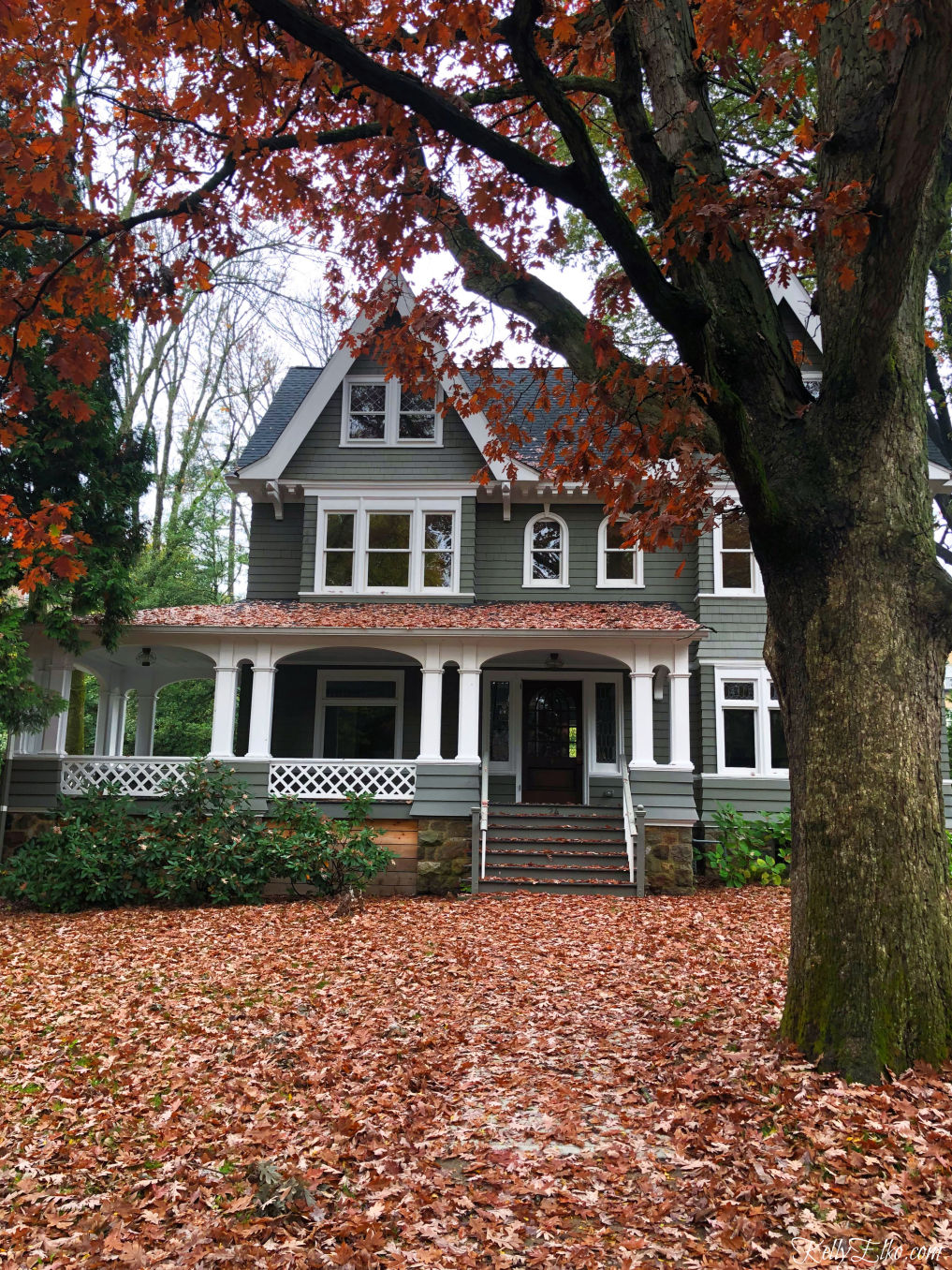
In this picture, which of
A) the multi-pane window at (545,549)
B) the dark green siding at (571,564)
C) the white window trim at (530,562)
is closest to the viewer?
the dark green siding at (571,564)

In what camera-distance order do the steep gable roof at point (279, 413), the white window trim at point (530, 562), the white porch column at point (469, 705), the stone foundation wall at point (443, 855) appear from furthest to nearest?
the steep gable roof at point (279, 413) → the white window trim at point (530, 562) → the white porch column at point (469, 705) → the stone foundation wall at point (443, 855)

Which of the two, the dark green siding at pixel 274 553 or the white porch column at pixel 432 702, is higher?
the dark green siding at pixel 274 553

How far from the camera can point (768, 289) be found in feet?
16.6

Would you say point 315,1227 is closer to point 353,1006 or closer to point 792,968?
point 792,968

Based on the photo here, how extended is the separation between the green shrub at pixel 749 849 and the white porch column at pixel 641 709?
6.80ft

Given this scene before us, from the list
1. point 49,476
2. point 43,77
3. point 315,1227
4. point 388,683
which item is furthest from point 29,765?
point 315,1227

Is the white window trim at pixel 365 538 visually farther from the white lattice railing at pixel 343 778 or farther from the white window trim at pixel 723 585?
the white window trim at pixel 723 585

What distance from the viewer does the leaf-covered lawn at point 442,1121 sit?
331 cm

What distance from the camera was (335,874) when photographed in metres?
11.9

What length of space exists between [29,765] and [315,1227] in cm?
1129

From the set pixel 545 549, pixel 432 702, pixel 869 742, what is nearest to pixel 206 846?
pixel 432 702

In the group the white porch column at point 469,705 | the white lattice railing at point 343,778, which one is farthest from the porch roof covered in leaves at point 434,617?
the white lattice railing at point 343,778

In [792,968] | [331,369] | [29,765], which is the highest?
[331,369]

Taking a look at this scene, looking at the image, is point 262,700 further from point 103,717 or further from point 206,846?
point 103,717
